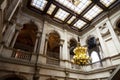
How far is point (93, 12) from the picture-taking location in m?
10.9

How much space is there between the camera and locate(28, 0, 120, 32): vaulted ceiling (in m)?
9.70

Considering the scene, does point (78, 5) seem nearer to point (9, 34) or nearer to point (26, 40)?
point (9, 34)

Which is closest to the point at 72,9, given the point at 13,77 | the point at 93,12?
the point at 93,12

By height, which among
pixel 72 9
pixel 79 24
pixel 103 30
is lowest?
pixel 103 30

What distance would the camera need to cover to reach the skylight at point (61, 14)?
10.7 metres

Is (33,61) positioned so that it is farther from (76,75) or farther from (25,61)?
(76,75)

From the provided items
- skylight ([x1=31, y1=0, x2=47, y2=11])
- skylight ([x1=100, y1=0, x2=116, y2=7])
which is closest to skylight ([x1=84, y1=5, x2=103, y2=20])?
skylight ([x1=100, y1=0, x2=116, y2=7])

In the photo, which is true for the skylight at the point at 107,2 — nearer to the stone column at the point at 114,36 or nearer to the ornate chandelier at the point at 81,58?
the stone column at the point at 114,36

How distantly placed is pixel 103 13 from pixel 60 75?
7.94 m

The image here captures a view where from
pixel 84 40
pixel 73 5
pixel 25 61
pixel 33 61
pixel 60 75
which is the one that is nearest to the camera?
pixel 25 61

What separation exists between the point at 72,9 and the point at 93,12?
241 centimetres

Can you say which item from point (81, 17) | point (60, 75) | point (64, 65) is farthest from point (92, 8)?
point (60, 75)

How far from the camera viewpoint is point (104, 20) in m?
10.9

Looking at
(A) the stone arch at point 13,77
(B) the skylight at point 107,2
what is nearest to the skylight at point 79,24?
(B) the skylight at point 107,2
